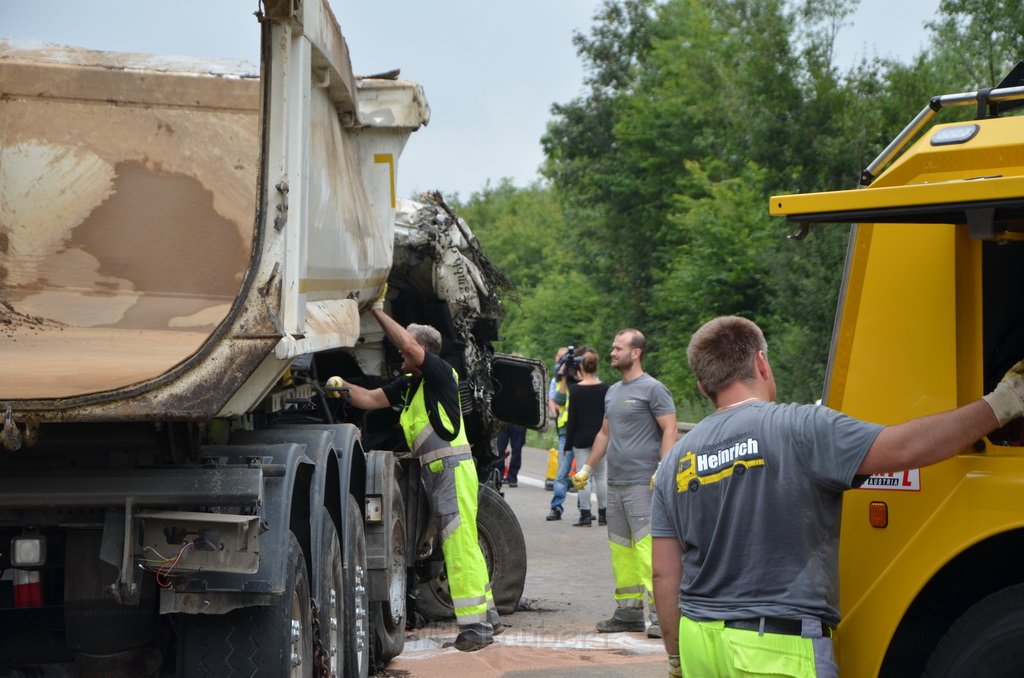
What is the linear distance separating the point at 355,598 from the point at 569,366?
34.8 feet

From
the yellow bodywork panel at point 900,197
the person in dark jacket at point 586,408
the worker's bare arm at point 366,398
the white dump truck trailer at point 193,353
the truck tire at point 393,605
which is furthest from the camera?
the person in dark jacket at point 586,408

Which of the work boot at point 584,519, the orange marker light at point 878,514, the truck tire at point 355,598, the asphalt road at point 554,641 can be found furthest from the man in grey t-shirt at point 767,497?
the work boot at point 584,519

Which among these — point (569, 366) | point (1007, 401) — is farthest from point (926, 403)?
point (569, 366)

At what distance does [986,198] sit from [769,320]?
2795 centimetres

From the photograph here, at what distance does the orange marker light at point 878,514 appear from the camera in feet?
12.9

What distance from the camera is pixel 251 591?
14.2ft

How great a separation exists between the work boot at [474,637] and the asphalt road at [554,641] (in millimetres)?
47

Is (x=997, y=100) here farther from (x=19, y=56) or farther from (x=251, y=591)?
(x=19, y=56)

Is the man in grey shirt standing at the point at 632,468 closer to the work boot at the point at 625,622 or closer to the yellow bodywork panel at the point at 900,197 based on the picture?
the work boot at the point at 625,622

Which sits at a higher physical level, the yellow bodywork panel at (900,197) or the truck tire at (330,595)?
the yellow bodywork panel at (900,197)

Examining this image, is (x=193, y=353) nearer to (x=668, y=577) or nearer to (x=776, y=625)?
(x=668, y=577)

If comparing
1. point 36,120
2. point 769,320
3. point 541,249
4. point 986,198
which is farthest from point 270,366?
point 541,249

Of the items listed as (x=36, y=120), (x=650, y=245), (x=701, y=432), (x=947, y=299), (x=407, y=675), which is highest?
(x=650, y=245)

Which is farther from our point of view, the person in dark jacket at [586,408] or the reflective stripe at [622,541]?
the person in dark jacket at [586,408]
